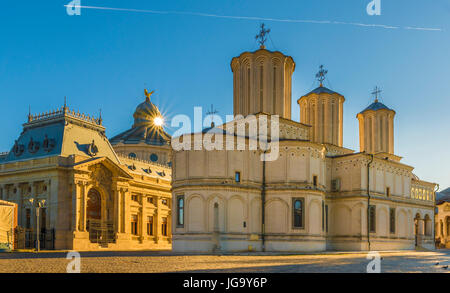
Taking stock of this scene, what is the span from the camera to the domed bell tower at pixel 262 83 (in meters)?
50.8

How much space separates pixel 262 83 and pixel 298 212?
13.4 meters

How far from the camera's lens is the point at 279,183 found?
159ft

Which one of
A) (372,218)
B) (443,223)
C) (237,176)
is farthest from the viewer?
(443,223)

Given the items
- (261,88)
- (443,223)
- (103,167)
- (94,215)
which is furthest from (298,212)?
(443,223)

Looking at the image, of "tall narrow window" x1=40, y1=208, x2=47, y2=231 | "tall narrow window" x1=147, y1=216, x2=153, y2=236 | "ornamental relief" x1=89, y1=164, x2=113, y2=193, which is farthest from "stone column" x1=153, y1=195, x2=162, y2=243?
"tall narrow window" x1=40, y1=208, x2=47, y2=231

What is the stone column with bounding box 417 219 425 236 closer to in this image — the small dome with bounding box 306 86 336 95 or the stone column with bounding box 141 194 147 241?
the small dome with bounding box 306 86 336 95

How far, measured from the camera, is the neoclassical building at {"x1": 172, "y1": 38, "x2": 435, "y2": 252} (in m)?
46.0

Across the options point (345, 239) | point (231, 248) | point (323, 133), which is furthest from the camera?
point (323, 133)

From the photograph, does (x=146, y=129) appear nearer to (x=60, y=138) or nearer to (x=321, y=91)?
(x=60, y=138)

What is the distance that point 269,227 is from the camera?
48000 millimetres

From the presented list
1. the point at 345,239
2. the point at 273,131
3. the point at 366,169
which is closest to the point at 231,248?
the point at 273,131

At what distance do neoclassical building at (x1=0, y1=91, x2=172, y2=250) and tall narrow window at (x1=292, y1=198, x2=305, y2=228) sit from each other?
2590 cm
